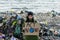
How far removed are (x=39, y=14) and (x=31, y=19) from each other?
200mm

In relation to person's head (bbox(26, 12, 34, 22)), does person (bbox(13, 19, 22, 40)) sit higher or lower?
lower

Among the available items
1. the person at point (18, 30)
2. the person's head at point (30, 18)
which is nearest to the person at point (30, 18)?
the person's head at point (30, 18)

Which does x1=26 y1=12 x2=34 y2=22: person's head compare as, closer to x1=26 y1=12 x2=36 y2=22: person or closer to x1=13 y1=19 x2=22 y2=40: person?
x1=26 y1=12 x2=36 y2=22: person

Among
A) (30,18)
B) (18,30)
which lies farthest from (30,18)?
(18,30)

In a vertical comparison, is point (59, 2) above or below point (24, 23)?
above

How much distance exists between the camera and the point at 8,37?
2.74 m

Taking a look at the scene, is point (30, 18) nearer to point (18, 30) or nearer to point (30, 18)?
point (30, 18)

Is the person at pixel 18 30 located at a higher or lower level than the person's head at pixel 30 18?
lower

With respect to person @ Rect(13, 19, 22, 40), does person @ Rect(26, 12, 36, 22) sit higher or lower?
higher

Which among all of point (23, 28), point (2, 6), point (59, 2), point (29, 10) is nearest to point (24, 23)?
point (23, 28)

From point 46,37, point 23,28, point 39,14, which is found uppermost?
point 39,14

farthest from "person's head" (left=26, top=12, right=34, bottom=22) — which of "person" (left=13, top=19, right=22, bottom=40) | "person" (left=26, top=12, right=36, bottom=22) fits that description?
"person" (left=13, top=19, right=22, bottom=40)

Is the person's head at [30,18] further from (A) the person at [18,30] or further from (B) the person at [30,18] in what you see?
(A) the person at [18,30]

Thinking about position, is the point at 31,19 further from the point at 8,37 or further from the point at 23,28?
the point at 8,37
